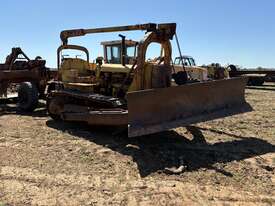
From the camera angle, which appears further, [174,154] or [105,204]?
[174,154]

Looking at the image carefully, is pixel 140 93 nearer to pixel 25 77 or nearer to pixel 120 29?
pixel 120 29

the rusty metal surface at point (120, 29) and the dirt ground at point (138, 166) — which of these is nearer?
the dirt ground at point (138, 166)

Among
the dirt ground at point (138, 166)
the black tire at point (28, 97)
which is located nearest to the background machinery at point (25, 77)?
the black tire at point (28, 97)

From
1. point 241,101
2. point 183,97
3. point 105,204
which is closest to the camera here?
point 105,204

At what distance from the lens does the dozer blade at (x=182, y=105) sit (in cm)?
691

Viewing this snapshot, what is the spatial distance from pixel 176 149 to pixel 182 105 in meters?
0.83

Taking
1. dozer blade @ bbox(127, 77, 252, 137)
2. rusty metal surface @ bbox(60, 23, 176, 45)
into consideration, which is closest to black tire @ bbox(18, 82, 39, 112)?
rusty metal surface @ bbox(60, 23, 176, 45)

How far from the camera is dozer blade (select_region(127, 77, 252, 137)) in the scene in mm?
6906

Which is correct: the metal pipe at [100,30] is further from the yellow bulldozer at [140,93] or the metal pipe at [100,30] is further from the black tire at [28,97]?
→ the black tire at [28,97]

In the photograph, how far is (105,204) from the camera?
16.0 feet

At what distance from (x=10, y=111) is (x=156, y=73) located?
609cm

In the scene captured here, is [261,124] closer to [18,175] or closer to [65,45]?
→ [65,45]

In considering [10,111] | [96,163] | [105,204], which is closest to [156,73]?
[96,163]

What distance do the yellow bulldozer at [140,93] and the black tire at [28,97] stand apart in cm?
159
